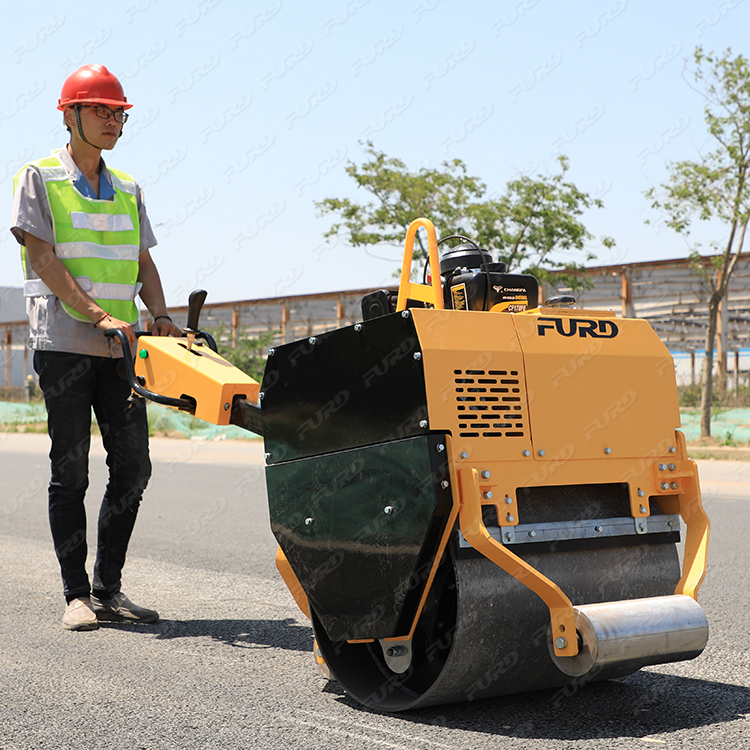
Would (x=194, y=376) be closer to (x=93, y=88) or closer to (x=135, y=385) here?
(x=135, y=385)

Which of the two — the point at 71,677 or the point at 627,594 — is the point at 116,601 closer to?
the point at 71,677

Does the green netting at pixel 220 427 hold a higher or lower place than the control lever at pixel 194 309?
lower

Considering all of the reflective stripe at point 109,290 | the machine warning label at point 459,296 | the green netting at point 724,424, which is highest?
the reflective stripe at point 109,290

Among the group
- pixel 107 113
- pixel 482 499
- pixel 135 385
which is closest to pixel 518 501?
pixel 482 499

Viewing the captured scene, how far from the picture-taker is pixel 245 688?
3.47 m

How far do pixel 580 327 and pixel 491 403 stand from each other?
0.46 m

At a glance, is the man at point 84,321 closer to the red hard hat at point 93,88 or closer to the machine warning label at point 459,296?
the red hard hat at point 93,88

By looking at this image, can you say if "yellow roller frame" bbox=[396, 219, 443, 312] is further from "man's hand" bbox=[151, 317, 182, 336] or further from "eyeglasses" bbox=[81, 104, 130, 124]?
"eyeglasses" bbox=[81, 104, 130, 124]

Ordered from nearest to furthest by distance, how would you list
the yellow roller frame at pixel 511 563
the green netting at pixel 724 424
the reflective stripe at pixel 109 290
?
the yellow roller frame at pixel 511 563, the reflective stripe at pixel 109 290, the green netting at pixel 724 424

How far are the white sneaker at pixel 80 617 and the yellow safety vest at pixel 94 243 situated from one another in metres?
1.31

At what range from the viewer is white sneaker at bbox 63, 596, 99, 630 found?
4336 millimetres

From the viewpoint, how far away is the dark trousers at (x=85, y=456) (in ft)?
14.7

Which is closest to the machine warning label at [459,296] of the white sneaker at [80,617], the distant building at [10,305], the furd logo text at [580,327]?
the furd logo text at [580,327]

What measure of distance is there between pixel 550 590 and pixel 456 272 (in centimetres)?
143
